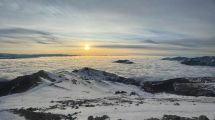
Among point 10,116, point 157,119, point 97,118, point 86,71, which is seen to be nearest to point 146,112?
point 157,119

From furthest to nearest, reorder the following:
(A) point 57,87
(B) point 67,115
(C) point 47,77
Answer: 1. (C) point 47,77
2. (A) point 57,87
3. (B) point 67,115

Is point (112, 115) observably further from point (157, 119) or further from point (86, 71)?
point (86, 71)

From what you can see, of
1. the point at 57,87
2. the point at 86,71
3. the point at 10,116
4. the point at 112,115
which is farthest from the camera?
the point at 86,71

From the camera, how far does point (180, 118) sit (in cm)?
2423

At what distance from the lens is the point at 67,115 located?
2752 centimetres

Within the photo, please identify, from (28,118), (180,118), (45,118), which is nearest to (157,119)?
(180,118)

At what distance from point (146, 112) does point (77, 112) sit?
6400 mm

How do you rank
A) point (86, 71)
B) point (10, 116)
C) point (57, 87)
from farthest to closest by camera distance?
point (86, 71) → point (57, 87) → point (10, 116)

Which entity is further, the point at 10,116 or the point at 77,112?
the point at 10,116

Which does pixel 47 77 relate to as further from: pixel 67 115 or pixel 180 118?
pixel 180 118

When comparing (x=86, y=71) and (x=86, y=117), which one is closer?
(x=86, y=117)

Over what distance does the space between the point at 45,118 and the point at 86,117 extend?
428 centimetres

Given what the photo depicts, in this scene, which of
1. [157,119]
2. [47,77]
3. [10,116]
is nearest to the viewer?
[157,119]

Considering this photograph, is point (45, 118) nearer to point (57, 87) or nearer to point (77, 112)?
point (77, 112)
